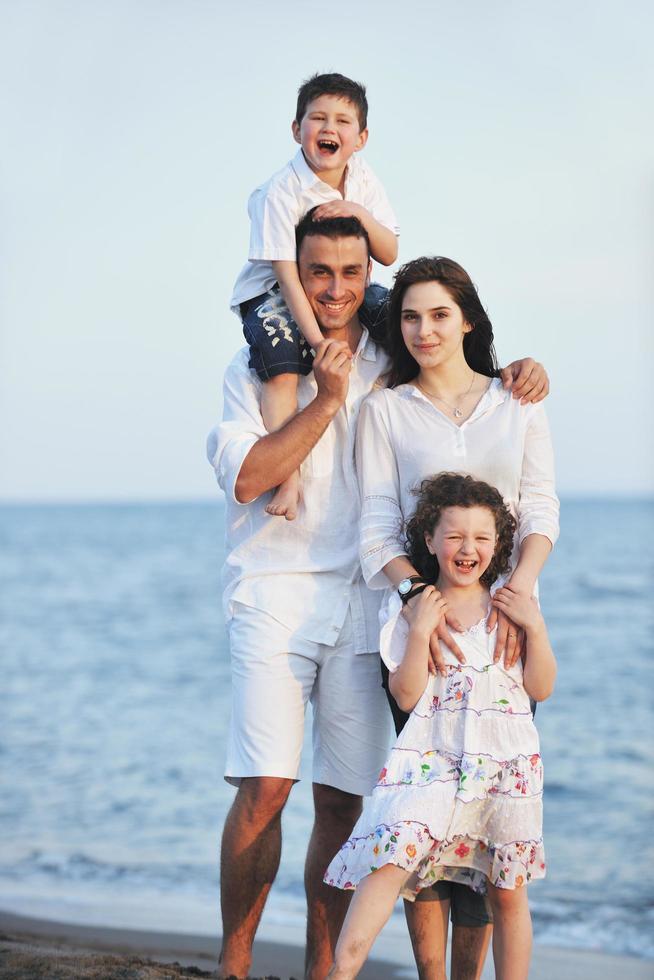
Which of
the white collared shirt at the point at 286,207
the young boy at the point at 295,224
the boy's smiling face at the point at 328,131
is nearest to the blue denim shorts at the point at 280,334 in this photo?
the young boy at the point at 295,224

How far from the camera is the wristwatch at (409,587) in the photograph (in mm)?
3295

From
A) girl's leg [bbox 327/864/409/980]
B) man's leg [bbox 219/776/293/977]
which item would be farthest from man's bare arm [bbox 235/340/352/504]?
girl's leg [bbox 327/864/409/980]

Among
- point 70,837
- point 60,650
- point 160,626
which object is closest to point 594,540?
point 160,626

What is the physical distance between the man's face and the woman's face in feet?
0.79

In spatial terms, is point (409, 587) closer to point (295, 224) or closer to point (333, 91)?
point (295, 224)

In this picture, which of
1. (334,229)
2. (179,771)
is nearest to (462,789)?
(334,229)

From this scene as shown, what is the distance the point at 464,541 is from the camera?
3234 mm

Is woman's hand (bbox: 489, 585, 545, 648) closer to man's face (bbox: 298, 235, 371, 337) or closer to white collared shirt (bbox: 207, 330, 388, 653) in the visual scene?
white collared shirt (bbox: 207, 330, 388, 653)

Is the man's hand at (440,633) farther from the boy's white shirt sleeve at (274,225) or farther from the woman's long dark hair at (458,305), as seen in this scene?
the boy's white shirt sleeve at (274,225)

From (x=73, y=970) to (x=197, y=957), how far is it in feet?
5.46

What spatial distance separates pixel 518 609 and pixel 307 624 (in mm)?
750

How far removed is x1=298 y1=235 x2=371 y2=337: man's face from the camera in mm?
3643

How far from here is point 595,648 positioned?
17328 mm

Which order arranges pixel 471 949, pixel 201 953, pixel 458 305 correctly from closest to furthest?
pixel 471 949
pixel 458 305
pixel 201 953
